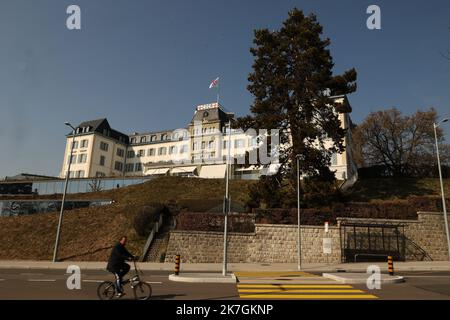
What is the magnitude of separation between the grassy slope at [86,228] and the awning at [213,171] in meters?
13.0

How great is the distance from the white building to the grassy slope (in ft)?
59.6

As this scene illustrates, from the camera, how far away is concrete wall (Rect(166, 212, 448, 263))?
26.1 m

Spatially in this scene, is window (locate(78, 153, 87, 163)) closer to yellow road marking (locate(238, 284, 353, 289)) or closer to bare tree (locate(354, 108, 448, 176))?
bare tree (locate(354, 108, 448, 176))

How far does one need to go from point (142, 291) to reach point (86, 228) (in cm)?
2464

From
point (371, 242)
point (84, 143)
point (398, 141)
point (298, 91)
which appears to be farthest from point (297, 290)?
point (84, 143)

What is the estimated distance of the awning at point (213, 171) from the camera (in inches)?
2218

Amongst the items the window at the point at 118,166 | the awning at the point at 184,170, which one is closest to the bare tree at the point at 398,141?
the awning at the point at 184,170

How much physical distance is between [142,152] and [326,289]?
73635 millimetres

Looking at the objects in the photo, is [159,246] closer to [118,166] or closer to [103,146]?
[103,146]

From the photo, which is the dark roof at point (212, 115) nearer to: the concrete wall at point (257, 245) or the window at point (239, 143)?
the window at point (239, 143)

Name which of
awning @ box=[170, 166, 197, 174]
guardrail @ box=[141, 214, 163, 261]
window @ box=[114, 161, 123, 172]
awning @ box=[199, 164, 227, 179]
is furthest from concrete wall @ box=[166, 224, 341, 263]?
window @ box=[114, 161, 123, 172]
